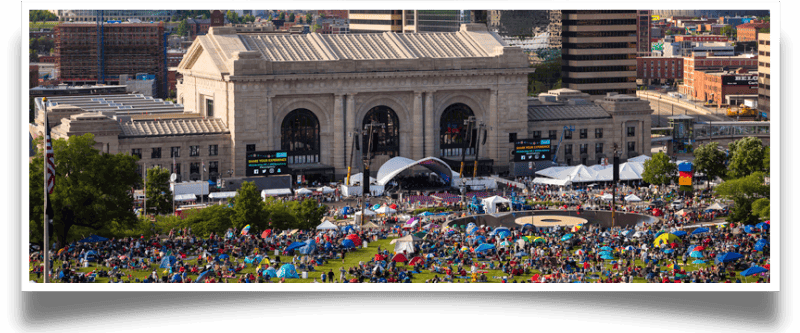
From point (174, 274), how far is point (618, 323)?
30192mm

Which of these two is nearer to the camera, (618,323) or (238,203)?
(618,323)

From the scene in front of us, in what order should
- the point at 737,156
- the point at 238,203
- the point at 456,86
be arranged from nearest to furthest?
the point at 238,203, the point at 737,156, the point at 456,86

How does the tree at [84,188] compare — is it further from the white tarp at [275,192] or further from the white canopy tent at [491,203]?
the white canopy tent at [491,203]

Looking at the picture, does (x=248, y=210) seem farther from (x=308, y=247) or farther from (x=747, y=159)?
(x=747, y=159)

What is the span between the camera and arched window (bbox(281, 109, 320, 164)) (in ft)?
496

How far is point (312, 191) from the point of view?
455 feet

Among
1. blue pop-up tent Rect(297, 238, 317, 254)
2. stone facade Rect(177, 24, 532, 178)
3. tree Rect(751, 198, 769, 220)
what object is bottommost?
blue pop-up tent Rect(297, 238, 317, 254)

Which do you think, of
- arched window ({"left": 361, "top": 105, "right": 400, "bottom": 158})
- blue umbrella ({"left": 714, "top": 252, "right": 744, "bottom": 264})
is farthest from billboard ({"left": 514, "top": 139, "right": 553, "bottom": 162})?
blue umbrella ({"left": 714, "top": 252, "right": 744, "bottom": 264})

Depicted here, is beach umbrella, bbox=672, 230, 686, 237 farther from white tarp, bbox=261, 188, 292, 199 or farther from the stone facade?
the stone facade

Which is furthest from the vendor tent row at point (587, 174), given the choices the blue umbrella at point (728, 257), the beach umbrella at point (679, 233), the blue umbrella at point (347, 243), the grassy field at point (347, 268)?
the blue umbrella at point (728, 257)

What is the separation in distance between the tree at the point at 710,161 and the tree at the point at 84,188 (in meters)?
60.0

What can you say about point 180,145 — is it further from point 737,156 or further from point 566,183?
point 737,156

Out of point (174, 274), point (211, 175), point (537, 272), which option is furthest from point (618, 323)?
point (211, 175)

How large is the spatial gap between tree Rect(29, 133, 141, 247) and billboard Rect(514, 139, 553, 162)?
60115mm
